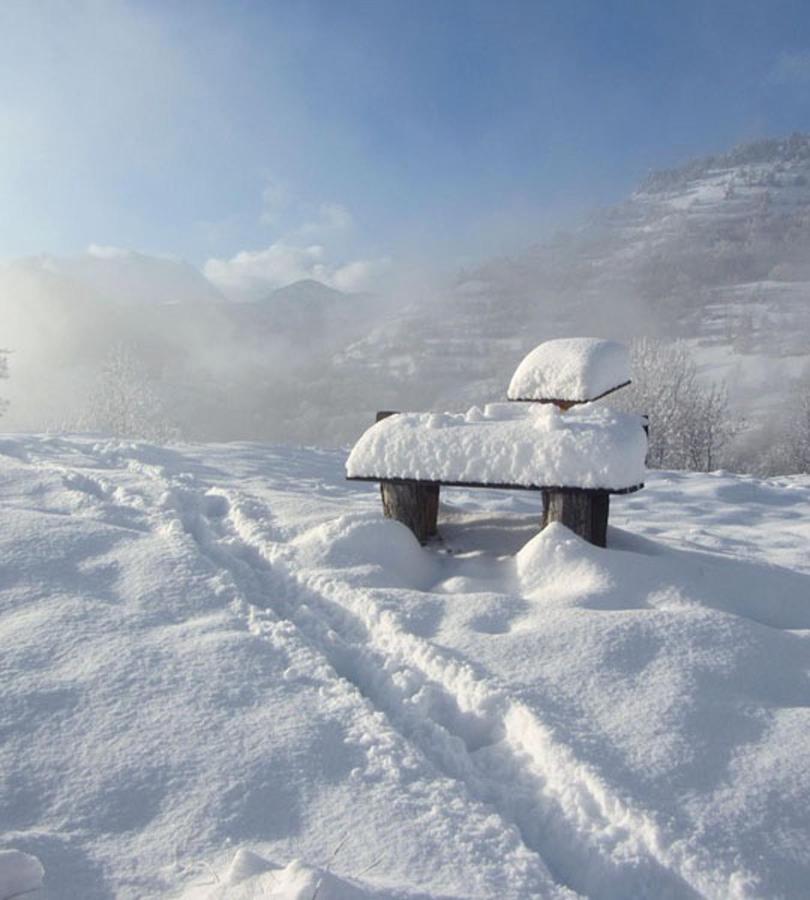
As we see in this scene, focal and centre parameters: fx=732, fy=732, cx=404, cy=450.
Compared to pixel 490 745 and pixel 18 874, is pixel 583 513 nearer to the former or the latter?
pixel 490 745

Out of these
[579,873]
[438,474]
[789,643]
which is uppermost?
[438,474]

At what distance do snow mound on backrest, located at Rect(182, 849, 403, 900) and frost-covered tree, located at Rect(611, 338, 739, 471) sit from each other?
136 ft

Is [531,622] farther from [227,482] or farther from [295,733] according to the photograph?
[227,482]

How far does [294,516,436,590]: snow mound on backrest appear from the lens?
5328 mm

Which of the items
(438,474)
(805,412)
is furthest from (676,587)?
(805,412)

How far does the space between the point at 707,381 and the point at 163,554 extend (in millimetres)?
132192

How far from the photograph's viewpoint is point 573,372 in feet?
21.5

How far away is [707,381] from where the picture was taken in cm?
12556

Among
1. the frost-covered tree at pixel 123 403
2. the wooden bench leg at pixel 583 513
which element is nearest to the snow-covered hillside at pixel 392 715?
the wooden bench leg at pixel 583 513

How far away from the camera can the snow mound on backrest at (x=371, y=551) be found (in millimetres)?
5328

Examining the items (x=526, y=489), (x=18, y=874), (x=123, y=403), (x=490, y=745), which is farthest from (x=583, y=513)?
(x=123, y=403)

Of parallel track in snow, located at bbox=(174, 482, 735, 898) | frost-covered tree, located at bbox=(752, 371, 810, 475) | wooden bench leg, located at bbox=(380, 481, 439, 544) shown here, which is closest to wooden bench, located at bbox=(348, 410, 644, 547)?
wooden bench leg, located at bbox=(380, 481, 439, 544)

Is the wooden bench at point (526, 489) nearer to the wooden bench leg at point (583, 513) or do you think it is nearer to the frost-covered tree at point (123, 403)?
the wooden bench leg at point (583, 513)

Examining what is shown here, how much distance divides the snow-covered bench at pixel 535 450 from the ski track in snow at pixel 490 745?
4.05ft
